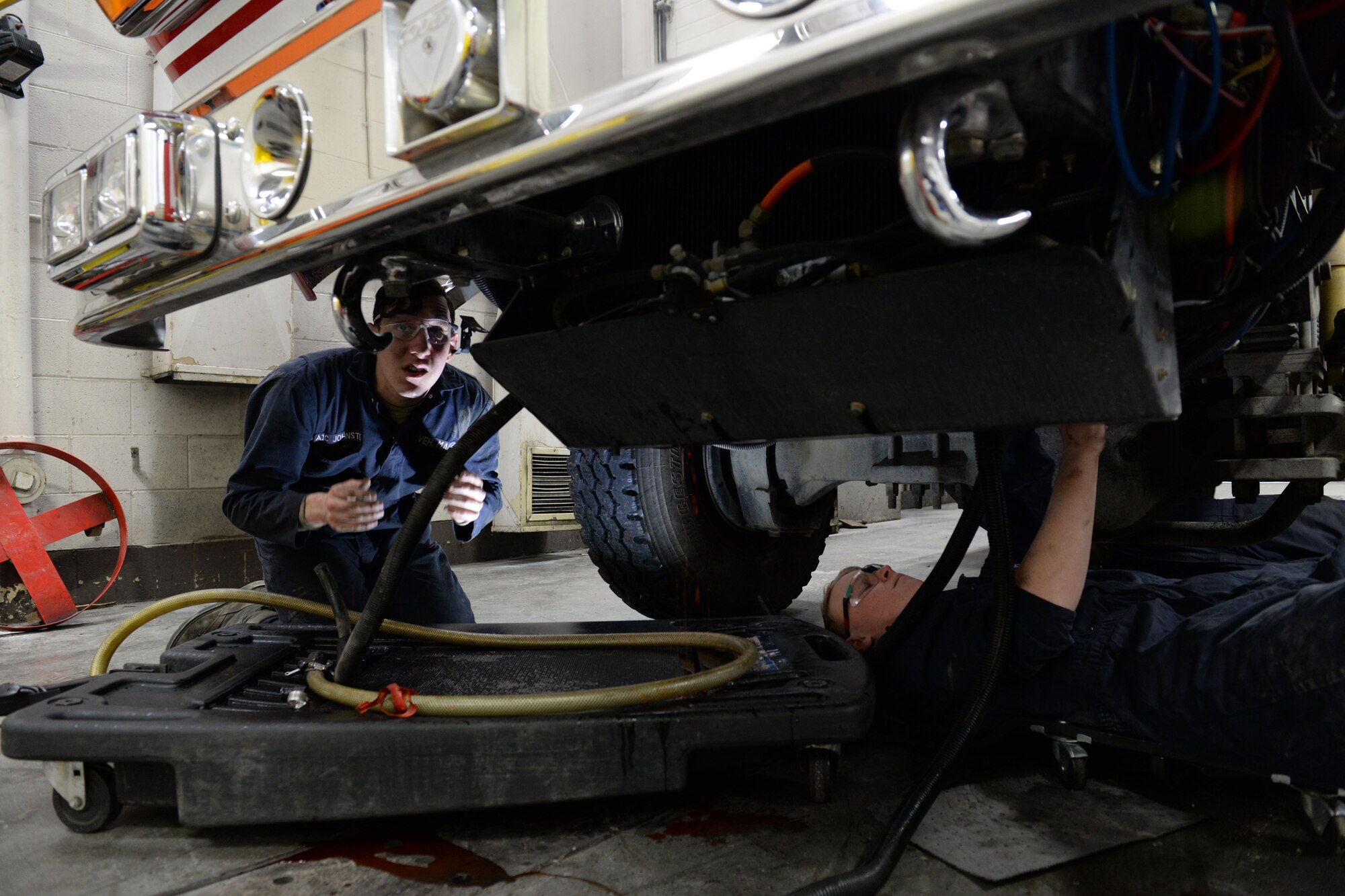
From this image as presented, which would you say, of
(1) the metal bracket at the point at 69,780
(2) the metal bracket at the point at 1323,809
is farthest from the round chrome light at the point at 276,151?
(2) the metal bracket at the point at 1323,809

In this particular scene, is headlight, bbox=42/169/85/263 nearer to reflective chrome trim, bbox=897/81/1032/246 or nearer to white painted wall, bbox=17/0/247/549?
reflective chrome trim, bbox=897/81/1032/246

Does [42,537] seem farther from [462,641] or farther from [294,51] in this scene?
[294,51]

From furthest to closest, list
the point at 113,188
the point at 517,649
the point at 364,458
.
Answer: the point at 364,458
the point at 517,649
the point at 113,188

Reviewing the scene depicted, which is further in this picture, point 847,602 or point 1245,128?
point 847,602

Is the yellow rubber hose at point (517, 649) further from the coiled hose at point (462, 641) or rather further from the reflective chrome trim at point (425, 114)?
the reflective chrome trim at point (425, 114)

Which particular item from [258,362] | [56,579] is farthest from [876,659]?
[258,362]

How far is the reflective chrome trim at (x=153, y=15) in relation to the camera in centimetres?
101

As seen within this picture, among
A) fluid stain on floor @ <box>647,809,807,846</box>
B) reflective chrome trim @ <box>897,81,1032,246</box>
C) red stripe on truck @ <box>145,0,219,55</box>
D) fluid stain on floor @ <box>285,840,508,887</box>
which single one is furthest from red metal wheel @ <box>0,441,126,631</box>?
reflective chrome trim @ <box>897,81,1032,246</box>

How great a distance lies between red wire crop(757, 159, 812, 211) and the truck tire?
1.16 metres

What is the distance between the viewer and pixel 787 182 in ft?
2.70

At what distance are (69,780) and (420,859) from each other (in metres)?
0.43

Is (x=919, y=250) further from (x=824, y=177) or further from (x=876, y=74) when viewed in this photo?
(x=876, y=74)

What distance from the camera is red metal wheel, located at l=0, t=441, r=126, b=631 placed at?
8.95 feet

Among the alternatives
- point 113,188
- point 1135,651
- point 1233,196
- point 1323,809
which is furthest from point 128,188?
point 1323,809
